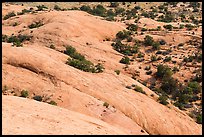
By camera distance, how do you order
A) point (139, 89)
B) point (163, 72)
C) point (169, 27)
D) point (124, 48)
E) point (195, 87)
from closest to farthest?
point (139, 89) → point (195, 87) → point (163, 72) → point (124, 48) → point (169, 27)

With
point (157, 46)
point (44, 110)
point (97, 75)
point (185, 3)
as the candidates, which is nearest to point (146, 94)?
point (97, 75)

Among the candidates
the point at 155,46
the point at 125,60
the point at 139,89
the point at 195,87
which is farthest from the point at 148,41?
the point at 139,89

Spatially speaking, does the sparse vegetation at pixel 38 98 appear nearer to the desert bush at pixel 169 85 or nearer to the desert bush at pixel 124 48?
the desert bush at pixel 169 85

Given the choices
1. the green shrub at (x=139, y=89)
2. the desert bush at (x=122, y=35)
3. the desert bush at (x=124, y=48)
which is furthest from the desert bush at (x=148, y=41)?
the green shrub at (x=139, y=89)

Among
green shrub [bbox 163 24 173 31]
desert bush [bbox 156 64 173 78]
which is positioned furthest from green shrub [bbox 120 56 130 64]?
green shrub [bbox 163 24 173 31]

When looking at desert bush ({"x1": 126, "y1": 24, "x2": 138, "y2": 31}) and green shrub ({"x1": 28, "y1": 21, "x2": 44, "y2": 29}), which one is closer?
green shrub ({"x1": 28, "y1": 21, "x2": 44, "y2": 29})

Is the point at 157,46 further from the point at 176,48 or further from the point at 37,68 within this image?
the point at 37,68

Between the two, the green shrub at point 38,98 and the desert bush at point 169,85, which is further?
the desert bush at point 169,85

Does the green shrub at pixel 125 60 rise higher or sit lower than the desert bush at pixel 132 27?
lower

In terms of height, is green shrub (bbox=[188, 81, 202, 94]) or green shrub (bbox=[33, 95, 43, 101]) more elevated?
green shrub (bbox=[33, 95, 43, 101])

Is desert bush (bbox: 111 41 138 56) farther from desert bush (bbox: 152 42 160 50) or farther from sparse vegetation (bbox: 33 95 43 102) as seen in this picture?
sparse vegetation (bbox: 33 95 43 102)

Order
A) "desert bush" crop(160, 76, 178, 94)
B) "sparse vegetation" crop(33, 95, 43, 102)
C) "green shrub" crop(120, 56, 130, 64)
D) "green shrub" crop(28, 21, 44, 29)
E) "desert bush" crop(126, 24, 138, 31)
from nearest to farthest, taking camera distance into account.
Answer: "sparse vegetation" crop(33, 95, 43, 102) → "desert bush" crop(160, 76, 178, 94) → "green shrub" crop(120, 56, 130, 64) → "green shrub" crop(28, 21, 44, 29) → "desert bush" crop(126, 24, 138, 31)

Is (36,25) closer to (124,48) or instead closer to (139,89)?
(124,48)

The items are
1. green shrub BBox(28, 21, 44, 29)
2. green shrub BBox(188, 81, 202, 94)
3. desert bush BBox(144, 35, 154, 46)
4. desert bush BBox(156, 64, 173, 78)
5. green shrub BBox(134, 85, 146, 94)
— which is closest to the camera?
green shrub BBox(134, 85, 146, 94)
